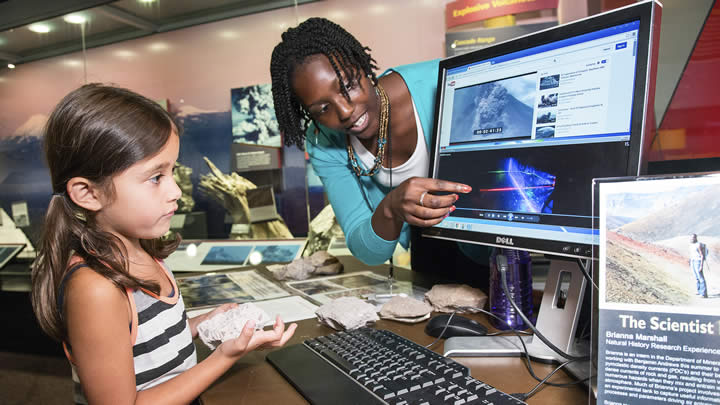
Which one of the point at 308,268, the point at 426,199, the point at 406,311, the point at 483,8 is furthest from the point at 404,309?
the point at 483,8

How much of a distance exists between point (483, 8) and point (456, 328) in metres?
2.62

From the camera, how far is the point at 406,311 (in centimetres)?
90

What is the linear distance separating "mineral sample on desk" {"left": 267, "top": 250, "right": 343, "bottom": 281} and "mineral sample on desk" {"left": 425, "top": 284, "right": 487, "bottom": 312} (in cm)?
52

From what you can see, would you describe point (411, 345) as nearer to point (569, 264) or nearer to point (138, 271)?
point (569, 264)

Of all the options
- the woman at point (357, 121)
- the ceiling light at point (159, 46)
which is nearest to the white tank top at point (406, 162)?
the woman at point (357, 121)

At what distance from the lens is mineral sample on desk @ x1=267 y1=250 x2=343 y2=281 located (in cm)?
141

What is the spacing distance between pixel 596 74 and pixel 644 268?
350mm

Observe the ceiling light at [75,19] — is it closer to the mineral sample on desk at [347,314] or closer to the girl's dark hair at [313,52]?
the girl's dark hair at [313,52]

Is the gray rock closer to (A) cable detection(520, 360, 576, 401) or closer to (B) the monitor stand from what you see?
(B) the monitor stand

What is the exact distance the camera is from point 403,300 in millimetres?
943

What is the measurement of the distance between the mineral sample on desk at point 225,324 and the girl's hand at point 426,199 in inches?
14.1

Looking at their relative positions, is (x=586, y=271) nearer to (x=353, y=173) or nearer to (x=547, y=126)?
(x=547, y=126)

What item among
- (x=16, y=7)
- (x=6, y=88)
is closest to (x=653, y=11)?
(x=16, y=7)

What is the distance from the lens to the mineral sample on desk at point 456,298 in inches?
36.7
